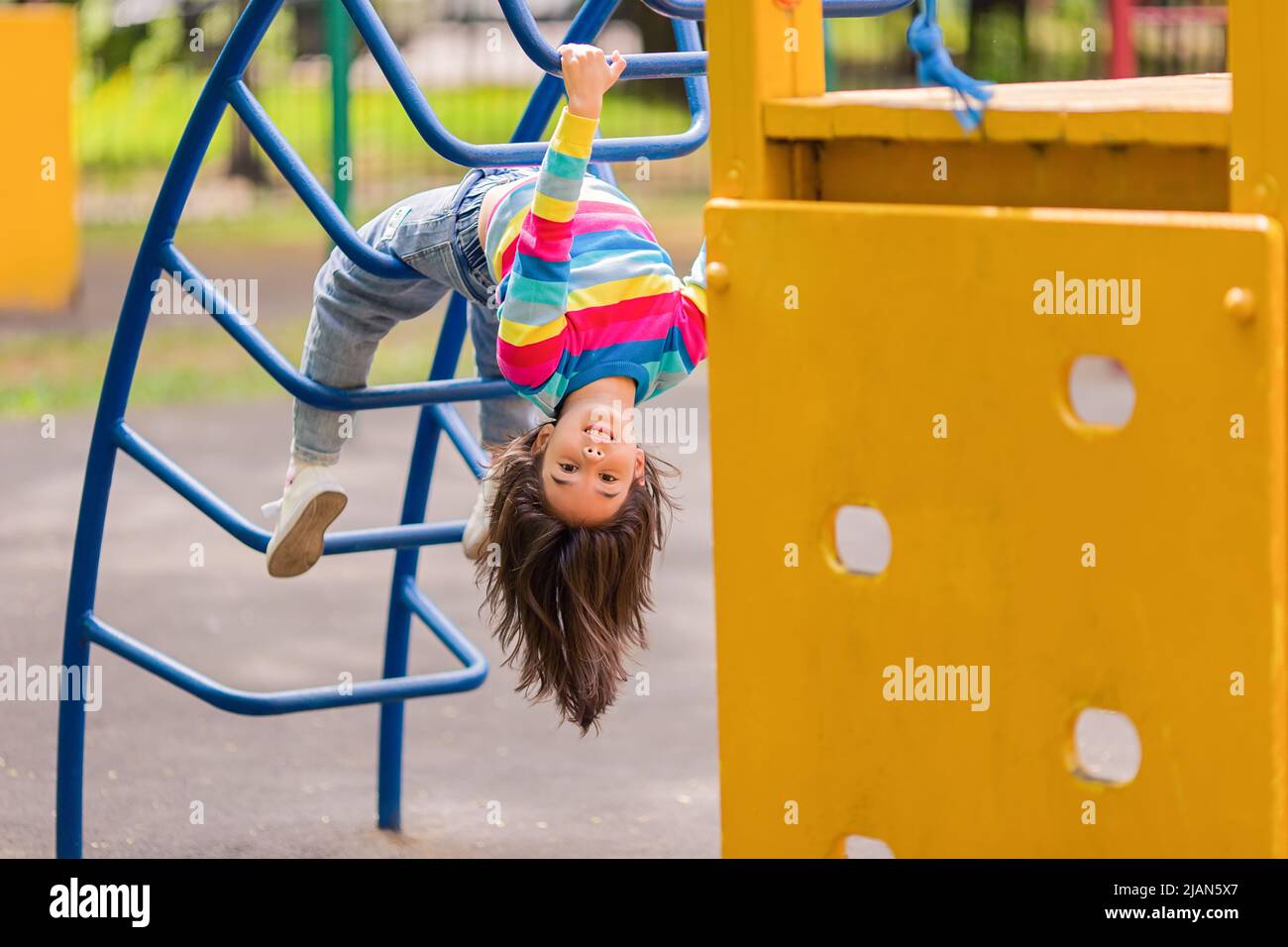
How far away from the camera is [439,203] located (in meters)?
2.72

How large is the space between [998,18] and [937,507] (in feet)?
43.1

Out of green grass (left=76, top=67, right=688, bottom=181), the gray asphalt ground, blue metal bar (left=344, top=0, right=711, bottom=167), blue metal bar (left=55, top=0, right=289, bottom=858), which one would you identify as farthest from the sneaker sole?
green grass (left=76, top=67, right=688, bottom=181)

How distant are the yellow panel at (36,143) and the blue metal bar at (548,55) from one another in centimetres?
617

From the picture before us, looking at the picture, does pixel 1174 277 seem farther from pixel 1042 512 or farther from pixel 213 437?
pixel 213 437

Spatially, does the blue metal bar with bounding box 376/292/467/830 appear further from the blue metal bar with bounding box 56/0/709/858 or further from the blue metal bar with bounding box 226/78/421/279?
the blue metal bar with bounding box 226/78/421/279

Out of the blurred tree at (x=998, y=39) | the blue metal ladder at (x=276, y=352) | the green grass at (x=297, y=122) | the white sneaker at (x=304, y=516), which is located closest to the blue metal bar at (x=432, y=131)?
the blue metal ladder at (x=276, y=352)

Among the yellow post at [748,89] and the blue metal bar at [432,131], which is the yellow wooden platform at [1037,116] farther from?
the blue metal bar at [432,131]

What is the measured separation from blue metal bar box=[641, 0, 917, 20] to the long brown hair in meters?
0.58

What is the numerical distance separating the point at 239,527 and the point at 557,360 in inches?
28.6

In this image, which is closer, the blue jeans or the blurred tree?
the blue jeans

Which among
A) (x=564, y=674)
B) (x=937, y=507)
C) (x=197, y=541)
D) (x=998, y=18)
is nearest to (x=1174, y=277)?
(x=937, y=507)

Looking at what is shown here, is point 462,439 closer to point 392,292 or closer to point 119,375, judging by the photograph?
point 392,292

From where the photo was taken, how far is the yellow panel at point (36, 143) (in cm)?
825

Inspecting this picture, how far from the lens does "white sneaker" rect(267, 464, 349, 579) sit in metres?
2.92
